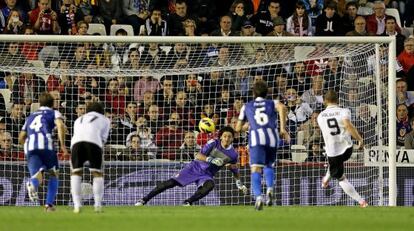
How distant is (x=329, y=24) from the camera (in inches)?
1059

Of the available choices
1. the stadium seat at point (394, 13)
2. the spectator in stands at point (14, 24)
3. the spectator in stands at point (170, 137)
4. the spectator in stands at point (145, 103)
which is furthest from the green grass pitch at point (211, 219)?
the stadium seat at point (394, 13)

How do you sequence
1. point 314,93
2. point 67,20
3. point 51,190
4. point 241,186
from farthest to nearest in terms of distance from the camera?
point 67,20 → point 314,93 → point 241,186 → point 51,190

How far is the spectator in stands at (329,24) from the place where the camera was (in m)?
26.8

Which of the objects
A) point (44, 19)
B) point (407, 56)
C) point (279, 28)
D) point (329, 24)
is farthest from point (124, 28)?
point (407, 56)

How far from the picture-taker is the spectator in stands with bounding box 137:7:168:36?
84.8ft

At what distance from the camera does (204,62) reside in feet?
76.2

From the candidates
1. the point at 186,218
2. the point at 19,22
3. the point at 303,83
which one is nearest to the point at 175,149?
the point at 303,83

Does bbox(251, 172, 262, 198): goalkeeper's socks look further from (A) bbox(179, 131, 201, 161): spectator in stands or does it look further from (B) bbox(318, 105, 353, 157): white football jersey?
(A) bbox(179, 131, 201, 161): spectator in stands

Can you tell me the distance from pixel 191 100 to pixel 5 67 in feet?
10.1

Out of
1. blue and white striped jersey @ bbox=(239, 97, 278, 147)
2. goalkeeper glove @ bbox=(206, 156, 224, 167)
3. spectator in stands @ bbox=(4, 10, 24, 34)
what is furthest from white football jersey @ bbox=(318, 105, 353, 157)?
spectator in stands @ bbox=(4, 10, 24, 34)

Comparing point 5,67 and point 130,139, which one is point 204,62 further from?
point 5,67

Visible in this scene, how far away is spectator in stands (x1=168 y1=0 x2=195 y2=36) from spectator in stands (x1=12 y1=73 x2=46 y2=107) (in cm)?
401

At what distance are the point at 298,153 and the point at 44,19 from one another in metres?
5.57

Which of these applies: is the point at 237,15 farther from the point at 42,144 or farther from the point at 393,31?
the point at 42,144
